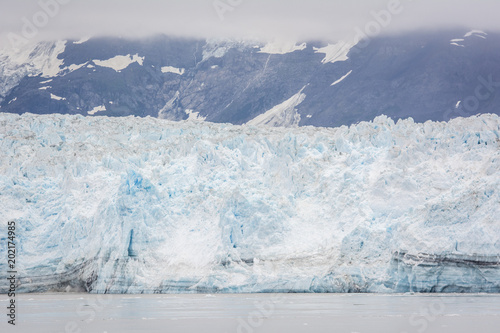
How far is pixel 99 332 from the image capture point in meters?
24.5

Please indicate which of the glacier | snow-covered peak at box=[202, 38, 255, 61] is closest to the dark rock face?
snow-covered peak at box=[202, 38, 255, 61]

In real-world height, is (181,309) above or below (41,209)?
below

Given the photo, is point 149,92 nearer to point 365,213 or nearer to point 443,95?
point 443,95

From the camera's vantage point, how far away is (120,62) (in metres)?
114

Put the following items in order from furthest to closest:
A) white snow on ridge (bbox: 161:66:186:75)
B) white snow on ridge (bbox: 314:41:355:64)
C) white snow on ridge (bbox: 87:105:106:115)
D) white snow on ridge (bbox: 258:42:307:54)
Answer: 1. white snow on ridge (bbox: 161:66:186:75)
2. white snow on ridge (bbox: 258:42:307:54)
3. white snow on ridge (bbox: 314:41:355:64)
4. white snow on ridge (bbox: 87:105:106:115)

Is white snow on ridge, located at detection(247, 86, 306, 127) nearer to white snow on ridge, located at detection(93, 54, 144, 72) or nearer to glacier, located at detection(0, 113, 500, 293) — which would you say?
white snow on ridge, located at detection(93, 54, 144, 72)

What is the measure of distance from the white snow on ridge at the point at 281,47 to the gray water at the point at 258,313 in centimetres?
7339

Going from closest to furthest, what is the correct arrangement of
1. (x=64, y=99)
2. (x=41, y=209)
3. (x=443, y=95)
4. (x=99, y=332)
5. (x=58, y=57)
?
(x=99, y=332) → (x=41, y=209) → (x=443, y=95) → (x=64, y=99) → (x=58, y=57)

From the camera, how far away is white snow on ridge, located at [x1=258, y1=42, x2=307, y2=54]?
106438 millimetres

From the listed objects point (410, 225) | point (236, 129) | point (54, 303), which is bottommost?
point (54, 303)

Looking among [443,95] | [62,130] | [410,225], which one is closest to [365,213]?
[410,225]

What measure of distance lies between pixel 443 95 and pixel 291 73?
21.7 m

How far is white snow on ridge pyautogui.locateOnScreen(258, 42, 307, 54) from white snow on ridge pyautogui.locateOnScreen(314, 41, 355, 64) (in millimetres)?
2369

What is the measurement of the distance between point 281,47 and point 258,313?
81477mm
